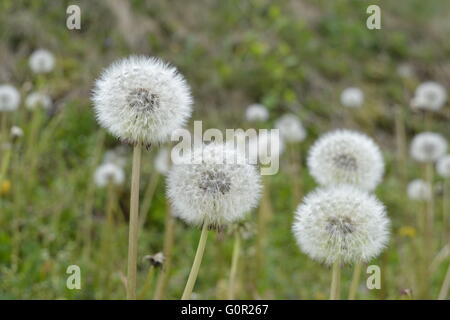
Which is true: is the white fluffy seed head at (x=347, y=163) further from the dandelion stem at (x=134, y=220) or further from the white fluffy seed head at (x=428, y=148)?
the white fluffy seed head at (x=428, y=148)

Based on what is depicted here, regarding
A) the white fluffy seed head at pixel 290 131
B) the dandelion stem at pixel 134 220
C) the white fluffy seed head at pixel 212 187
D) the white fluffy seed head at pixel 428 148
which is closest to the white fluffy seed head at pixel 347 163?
the white fluffy seed head at pixel 212 187

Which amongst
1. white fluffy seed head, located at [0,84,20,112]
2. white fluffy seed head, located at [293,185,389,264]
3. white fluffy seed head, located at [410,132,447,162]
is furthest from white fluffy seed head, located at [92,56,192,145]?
white fluffy seed head, located at [410,132,447,162]

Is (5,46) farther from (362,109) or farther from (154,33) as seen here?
(362,109)

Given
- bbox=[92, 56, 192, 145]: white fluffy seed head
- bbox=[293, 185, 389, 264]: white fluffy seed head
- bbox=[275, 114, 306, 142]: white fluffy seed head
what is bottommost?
bbox=[293, 185, 389, 264]: white fluffy seed head

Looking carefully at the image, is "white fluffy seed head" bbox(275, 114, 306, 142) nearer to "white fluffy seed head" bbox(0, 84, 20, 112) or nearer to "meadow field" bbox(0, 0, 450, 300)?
"meadow field" bbox(0, 0, 450, 300)

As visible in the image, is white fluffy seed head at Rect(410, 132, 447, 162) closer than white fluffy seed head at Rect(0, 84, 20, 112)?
No

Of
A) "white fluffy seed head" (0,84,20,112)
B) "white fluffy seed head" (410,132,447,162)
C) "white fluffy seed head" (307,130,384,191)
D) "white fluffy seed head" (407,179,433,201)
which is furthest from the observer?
"white fluffy seed head" (410,132,447,162)

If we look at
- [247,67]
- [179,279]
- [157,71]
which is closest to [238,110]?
[247,67]
